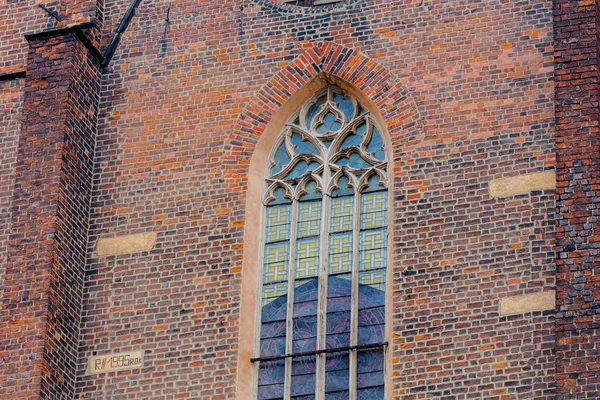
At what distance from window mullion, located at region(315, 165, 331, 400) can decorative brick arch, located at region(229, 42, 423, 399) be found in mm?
856

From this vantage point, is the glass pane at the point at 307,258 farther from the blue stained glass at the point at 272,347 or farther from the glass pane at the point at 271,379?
the glass pane at the point at 271,379

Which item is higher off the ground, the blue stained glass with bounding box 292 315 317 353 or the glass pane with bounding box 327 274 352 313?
the glass pane with bounding box 327 274 352 313

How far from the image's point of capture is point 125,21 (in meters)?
27.6

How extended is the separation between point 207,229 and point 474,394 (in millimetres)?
4383

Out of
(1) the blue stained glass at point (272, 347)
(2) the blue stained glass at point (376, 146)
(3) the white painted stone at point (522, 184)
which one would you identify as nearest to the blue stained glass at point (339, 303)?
(1) the blue stained glass at point (272, 347)

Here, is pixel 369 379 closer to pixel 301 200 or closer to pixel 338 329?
pixel 338 329

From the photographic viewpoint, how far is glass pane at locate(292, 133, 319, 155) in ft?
85.9

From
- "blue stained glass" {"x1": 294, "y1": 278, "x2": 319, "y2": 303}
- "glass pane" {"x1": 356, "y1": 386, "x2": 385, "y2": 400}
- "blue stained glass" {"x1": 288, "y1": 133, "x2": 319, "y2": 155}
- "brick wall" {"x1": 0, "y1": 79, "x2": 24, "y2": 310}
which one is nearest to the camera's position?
"glass pane" {"x1": 356, "y1": 386, "x2": 385, "y2": 400}

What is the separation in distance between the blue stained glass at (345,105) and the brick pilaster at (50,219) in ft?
10.9

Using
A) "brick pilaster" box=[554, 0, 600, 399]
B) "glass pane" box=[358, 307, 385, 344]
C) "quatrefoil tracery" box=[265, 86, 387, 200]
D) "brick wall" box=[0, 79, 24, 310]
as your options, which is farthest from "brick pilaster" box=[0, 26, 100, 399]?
"brick pilaster" box=[554, 0, 600, 399]

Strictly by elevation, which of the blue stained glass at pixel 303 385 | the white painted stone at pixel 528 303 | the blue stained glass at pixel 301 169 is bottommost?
the blue stained glass at pixel 303 385

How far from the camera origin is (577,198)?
77.0 ft

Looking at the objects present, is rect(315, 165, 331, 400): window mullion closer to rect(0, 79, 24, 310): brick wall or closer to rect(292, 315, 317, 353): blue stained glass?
rect(292, 315, 317, 353): blue stained glass

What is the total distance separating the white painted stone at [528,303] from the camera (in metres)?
23.6
